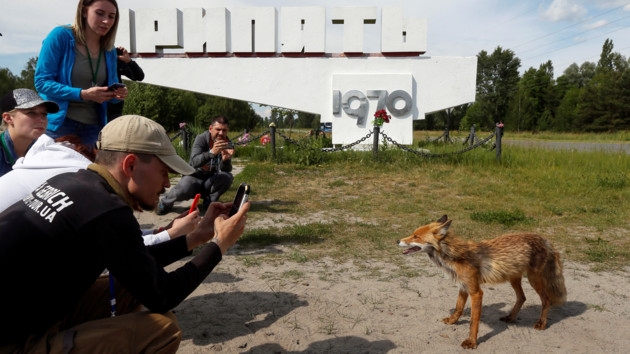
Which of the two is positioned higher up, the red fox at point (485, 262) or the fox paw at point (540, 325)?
the red fox at point (485, 262)

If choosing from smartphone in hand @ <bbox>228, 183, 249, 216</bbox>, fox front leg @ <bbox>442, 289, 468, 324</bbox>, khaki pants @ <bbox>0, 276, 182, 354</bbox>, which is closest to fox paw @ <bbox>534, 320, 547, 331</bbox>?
fox front leg @ <bbox>442, 289, 468, 324</bbox>

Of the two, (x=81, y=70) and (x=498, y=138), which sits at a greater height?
(x=81, y=70)

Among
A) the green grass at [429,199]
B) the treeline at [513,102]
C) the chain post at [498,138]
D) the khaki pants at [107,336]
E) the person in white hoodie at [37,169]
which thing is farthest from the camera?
the treeline at [513,102]

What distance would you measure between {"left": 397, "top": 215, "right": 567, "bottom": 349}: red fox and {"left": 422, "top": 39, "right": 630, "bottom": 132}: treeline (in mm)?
40770

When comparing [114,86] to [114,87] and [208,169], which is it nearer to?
[114,87]

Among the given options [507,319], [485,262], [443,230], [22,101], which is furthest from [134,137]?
[507,319]

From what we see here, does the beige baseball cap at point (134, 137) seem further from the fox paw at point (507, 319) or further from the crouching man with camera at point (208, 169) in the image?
the crouching man with camera at point (208, 169)

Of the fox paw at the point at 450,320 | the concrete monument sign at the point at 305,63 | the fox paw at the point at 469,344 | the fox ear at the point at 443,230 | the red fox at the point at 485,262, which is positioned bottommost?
the fox paw at the point at 469,344

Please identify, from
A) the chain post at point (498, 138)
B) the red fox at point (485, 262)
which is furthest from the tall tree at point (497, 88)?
the red fox at point (485, 262)

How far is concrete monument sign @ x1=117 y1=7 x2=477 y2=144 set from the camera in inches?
590

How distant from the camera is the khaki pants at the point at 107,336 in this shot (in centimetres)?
180

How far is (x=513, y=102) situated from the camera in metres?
56.4

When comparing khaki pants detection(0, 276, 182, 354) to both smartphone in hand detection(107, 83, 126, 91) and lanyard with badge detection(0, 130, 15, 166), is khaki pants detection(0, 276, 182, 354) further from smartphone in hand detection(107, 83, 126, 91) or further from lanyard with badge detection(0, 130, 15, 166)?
smartphone in hand detection(107, 83, 126, 91)

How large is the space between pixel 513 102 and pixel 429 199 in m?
54.4
